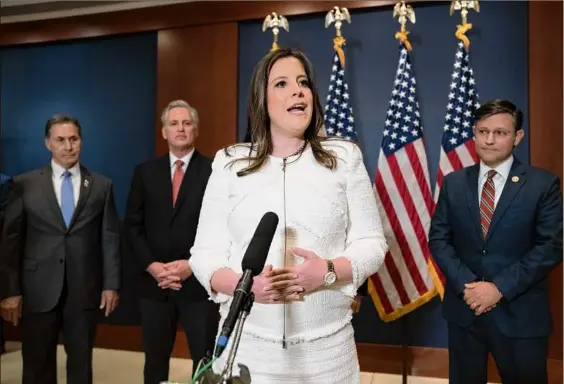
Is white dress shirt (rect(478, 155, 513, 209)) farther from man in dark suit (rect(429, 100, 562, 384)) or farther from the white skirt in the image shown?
the white skirt

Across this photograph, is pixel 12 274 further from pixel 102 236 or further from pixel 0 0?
pixel 0 0

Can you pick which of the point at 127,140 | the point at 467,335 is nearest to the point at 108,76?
the point at 127,140

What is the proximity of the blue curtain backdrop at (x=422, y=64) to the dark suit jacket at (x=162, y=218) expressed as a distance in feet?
5.10

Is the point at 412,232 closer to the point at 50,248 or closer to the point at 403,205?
the point at 403,205

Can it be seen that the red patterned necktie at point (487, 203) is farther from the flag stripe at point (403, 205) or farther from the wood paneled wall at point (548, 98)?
→ the wood paneled wall at point (548, 98)

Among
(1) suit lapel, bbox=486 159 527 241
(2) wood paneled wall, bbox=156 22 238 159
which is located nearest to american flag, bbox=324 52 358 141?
(2) wood paneled wall, bbox=156 22 238 159

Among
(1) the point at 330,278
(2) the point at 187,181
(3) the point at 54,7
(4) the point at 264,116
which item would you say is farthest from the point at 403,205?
(3) the point at 54,7

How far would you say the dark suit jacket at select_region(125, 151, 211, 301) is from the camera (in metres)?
2.61

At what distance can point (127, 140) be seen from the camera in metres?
4.44

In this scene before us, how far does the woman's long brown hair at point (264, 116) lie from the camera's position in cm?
131

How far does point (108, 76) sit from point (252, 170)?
369 centimetres

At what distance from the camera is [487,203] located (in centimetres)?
225

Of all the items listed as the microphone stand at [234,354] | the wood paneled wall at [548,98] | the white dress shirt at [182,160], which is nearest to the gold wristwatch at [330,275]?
the microphone stand at [234,354]

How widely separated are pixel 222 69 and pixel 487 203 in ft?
8.21
